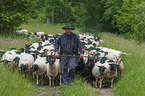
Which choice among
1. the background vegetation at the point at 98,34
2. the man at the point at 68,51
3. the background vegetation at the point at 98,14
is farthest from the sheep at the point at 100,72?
the background vegetation at the point at 98,14

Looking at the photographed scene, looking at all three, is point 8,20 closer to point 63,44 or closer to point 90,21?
point 63,44

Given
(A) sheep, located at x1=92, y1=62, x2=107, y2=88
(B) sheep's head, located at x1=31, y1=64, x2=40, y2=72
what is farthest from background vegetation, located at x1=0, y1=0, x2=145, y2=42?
(B) sheep's head, located at x1=31, y1=64, x2=40, y2=72

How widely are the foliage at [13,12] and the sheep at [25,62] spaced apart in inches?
318

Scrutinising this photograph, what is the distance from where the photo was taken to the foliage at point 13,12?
16.7 m

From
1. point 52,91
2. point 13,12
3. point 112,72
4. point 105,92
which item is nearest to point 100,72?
point 112,72

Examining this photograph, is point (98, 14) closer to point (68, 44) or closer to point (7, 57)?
→ point (7, 57)

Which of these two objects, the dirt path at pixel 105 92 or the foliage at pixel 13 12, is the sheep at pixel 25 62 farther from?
the foliage at pixel 13 12

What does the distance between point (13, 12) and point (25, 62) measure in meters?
9.99

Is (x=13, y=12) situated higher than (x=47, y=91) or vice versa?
(x=13, y=12)

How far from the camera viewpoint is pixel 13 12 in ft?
56.9

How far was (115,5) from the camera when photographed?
2722 centimetres

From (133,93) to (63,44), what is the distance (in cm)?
302

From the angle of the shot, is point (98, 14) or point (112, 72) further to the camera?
point (98, 14)

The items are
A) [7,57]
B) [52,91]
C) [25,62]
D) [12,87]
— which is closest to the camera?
[12,87]
